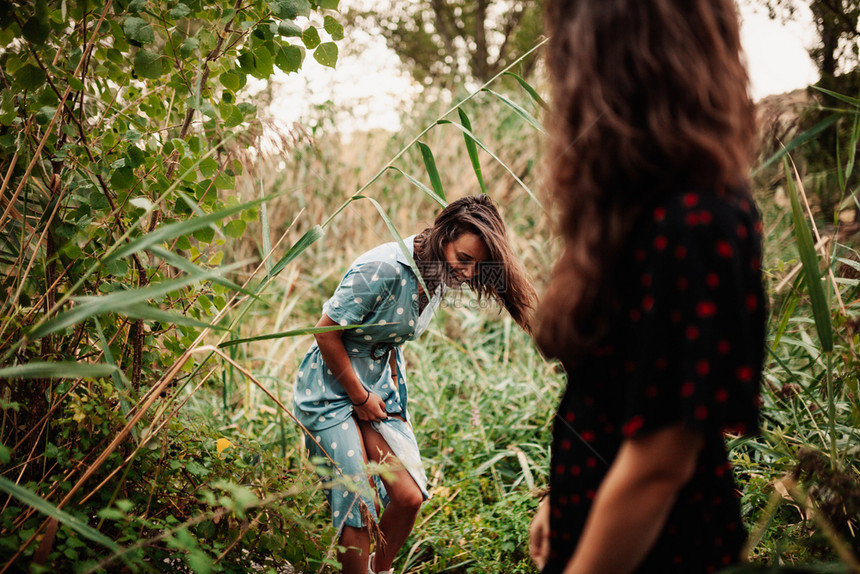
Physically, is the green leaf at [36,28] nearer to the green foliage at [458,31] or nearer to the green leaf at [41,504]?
the green leaf at [41,504]

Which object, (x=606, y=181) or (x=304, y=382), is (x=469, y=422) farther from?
(x=606, y=181)

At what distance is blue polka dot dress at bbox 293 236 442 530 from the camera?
181cm

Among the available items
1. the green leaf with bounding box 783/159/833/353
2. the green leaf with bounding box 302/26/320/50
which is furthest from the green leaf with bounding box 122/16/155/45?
the green leaf with bounding box 783/159/833/353

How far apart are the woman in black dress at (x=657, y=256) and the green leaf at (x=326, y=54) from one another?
36.1 inches

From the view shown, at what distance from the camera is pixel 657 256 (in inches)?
25.4

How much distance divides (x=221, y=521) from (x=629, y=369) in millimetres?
1280

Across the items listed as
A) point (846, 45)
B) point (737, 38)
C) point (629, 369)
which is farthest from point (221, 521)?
point (846, 45)

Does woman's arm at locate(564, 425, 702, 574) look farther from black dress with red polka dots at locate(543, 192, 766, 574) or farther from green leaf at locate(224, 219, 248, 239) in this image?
green leaf at locate(224, 219, 248, 239)

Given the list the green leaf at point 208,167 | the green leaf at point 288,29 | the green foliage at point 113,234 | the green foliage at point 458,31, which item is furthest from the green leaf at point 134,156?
the green foliage at point 458,31

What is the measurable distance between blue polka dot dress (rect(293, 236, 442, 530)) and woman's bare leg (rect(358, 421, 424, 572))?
0.03 meters

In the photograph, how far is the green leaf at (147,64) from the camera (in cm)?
140

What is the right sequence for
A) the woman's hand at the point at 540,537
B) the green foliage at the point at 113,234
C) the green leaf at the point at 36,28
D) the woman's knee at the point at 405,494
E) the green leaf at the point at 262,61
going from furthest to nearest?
the woman's knee at the point at 405,494, the green leaf at the point at 262,61, the green foliage at the point at 113,234, the green leaf at the point at 36,28, the woman's hand at the point at 540,537

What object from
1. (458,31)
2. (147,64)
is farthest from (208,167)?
(458,31)

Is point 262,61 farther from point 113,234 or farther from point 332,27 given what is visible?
point 113,234
